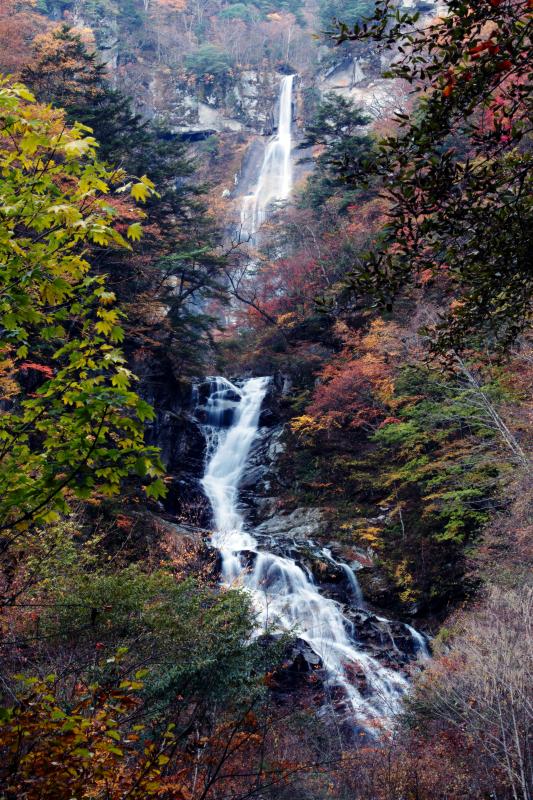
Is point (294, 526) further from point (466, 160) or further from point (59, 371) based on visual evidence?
point (59, 371)

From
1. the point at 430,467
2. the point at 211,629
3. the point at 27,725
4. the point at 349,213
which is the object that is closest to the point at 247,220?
the point at 349,213

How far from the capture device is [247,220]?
146 feet

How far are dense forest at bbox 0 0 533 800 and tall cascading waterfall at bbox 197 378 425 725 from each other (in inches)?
3.6

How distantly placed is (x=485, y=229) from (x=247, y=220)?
42875 millimetres

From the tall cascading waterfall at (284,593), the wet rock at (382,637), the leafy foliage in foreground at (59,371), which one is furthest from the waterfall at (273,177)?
the leafy foliage in foreground at (59,371)

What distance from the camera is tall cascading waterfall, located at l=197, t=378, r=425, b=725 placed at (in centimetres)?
1192

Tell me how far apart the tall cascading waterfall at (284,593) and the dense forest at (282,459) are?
0.09 metres

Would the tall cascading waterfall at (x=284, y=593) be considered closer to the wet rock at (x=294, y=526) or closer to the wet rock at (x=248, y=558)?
the wet rock at (x=248, y=558)

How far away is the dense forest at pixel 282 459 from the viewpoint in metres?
3.29

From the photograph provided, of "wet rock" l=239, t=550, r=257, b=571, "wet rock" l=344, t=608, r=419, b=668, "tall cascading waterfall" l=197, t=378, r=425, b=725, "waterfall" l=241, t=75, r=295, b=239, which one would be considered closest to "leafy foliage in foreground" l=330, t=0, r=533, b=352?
"tall cascading waterfall" l=197, t=378, r=425, b=725

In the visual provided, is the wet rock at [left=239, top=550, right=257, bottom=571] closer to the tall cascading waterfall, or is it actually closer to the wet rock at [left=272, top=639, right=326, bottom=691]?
the tall cascading waterfall

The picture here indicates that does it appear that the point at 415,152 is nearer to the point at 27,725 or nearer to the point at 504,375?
the point at 27,725

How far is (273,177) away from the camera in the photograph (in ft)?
156

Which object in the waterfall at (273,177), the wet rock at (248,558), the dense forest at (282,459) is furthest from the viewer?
the waterfall at (273,177)
